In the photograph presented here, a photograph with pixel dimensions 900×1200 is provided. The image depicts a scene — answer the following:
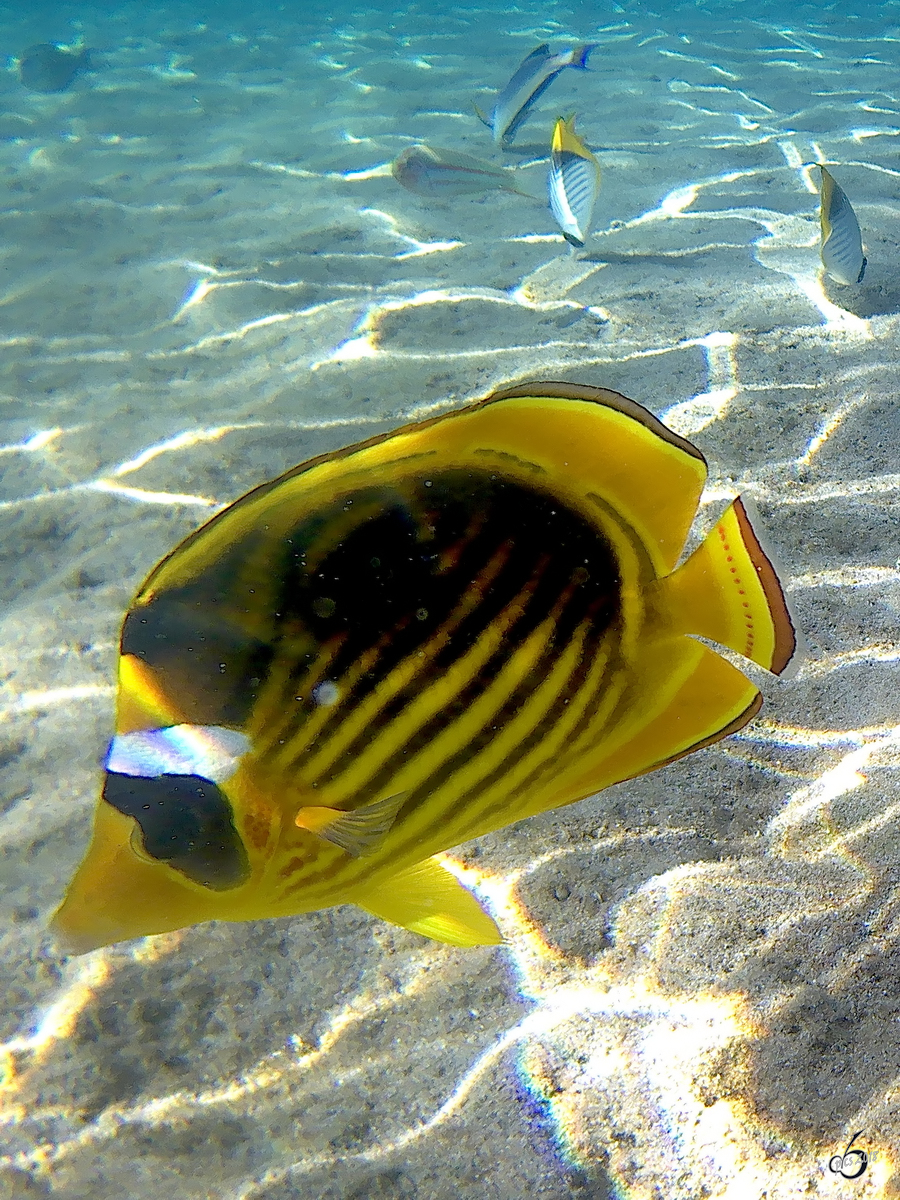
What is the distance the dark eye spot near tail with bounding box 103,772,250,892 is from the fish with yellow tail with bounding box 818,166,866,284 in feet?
13.9

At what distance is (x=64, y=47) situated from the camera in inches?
563

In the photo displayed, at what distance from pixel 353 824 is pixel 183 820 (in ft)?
0.58

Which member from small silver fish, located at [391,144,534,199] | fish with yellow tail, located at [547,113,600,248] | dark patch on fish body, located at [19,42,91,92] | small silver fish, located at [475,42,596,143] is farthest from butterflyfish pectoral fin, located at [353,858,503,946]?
dark patch on fish body, located at [19,42,91,92]

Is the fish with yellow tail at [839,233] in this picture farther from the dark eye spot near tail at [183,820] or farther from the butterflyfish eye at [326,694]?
the dark eye spot near tail at [183,820]

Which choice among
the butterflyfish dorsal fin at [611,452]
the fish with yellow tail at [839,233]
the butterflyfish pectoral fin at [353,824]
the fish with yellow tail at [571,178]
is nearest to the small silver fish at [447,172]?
the fish with yellow tail at [571,178]

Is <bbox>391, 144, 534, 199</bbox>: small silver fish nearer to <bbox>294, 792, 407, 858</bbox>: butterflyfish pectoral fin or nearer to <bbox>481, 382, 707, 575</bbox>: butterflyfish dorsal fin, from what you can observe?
<bbox>481, 382, 707, 575</bbox>: butterflyfish dorsal fin

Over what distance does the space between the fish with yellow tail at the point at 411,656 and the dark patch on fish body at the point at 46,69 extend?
1485 centimetres

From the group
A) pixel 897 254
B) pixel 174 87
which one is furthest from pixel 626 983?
pixel 174 87

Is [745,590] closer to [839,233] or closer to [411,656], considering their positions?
[411,656]

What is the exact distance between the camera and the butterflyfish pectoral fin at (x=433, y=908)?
1.09 meters

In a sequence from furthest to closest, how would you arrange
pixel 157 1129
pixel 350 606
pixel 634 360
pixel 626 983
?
pixel 634 360 → pixel 626 983 → pixel 157 1129 → pixel 350 606

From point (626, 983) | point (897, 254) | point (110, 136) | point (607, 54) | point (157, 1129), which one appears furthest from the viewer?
point (607, 54)

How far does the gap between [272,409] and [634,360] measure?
1.86 metres

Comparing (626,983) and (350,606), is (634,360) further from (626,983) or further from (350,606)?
(350,606)
